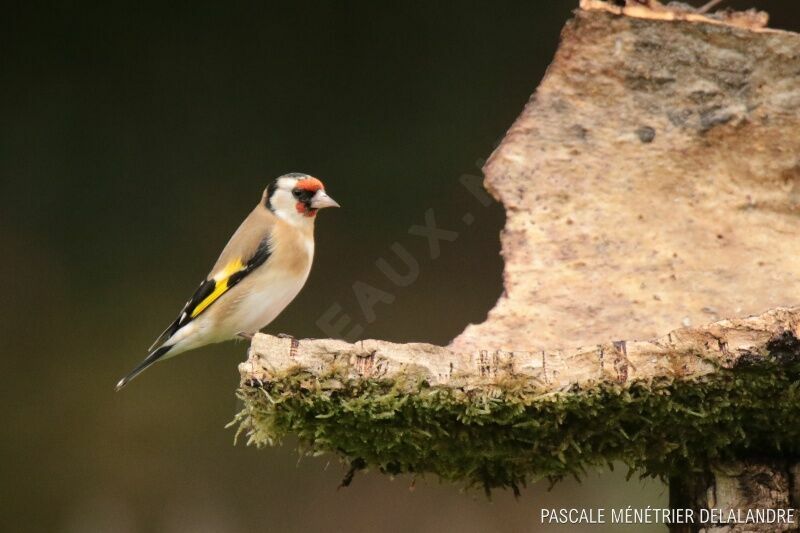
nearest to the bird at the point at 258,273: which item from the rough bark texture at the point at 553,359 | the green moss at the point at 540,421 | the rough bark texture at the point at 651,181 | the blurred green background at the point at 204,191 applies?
the rough bark texture at the point at 651,181

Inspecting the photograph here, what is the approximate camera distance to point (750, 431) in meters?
1.95

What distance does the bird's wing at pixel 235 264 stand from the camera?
292 centimetres

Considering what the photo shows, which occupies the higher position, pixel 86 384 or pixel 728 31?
pixel 728 31

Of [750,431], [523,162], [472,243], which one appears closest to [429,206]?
[472,243]

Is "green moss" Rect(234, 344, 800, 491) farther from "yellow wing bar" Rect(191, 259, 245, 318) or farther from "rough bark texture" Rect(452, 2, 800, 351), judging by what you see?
"yellow wing bar" Rect(191, 259, 245, 318)

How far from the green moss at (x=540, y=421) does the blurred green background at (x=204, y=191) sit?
7.72ft

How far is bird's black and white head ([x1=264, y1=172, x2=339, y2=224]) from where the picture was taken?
9.88 ft

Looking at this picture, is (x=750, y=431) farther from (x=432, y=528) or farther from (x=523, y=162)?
(x=432, y=528)

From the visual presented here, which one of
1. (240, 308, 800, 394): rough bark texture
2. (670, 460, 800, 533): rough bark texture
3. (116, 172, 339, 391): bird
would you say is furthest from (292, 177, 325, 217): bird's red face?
(670, 460, 800, 533): rough bark texture

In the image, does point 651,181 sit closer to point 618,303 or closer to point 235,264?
point 618,303

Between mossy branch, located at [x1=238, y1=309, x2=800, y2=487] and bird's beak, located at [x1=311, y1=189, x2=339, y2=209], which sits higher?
bird's beak, located at [x1=311, y1=189, x2=339, y2=209]

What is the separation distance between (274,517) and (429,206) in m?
1.39

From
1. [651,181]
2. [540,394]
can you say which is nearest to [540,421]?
[540,394]

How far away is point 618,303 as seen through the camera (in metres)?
2.19
